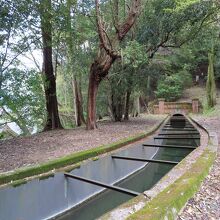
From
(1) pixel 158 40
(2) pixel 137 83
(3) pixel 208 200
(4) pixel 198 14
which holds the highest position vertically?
(4) pixel 198 14

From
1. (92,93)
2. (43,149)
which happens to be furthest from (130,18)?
(43,149)

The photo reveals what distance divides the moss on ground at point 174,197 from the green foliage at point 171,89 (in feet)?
75.4

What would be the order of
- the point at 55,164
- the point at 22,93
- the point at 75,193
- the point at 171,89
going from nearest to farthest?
the point at 55,164, the point at 75,193, the point at 22,93, the point at 171,89

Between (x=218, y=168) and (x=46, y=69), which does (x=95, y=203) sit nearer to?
(x=218, y=168)

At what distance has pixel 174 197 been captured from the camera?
3.01m

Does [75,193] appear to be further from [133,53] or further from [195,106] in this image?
[195,106]

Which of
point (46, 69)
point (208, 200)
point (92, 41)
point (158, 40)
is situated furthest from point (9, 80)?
point (208, 200)

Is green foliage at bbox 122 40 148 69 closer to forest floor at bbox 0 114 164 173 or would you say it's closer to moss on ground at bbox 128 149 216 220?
forest floor at bbox 0 114 164 173

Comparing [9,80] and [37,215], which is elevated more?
[9,80]

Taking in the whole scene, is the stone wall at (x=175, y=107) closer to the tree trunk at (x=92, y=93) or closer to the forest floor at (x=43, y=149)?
the tree trunk at (x=92, y=93)

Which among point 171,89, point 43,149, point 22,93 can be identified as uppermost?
point 171,89

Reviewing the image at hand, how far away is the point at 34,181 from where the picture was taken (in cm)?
457

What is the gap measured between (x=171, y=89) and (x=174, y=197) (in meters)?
24.4

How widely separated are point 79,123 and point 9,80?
22.0 ft
